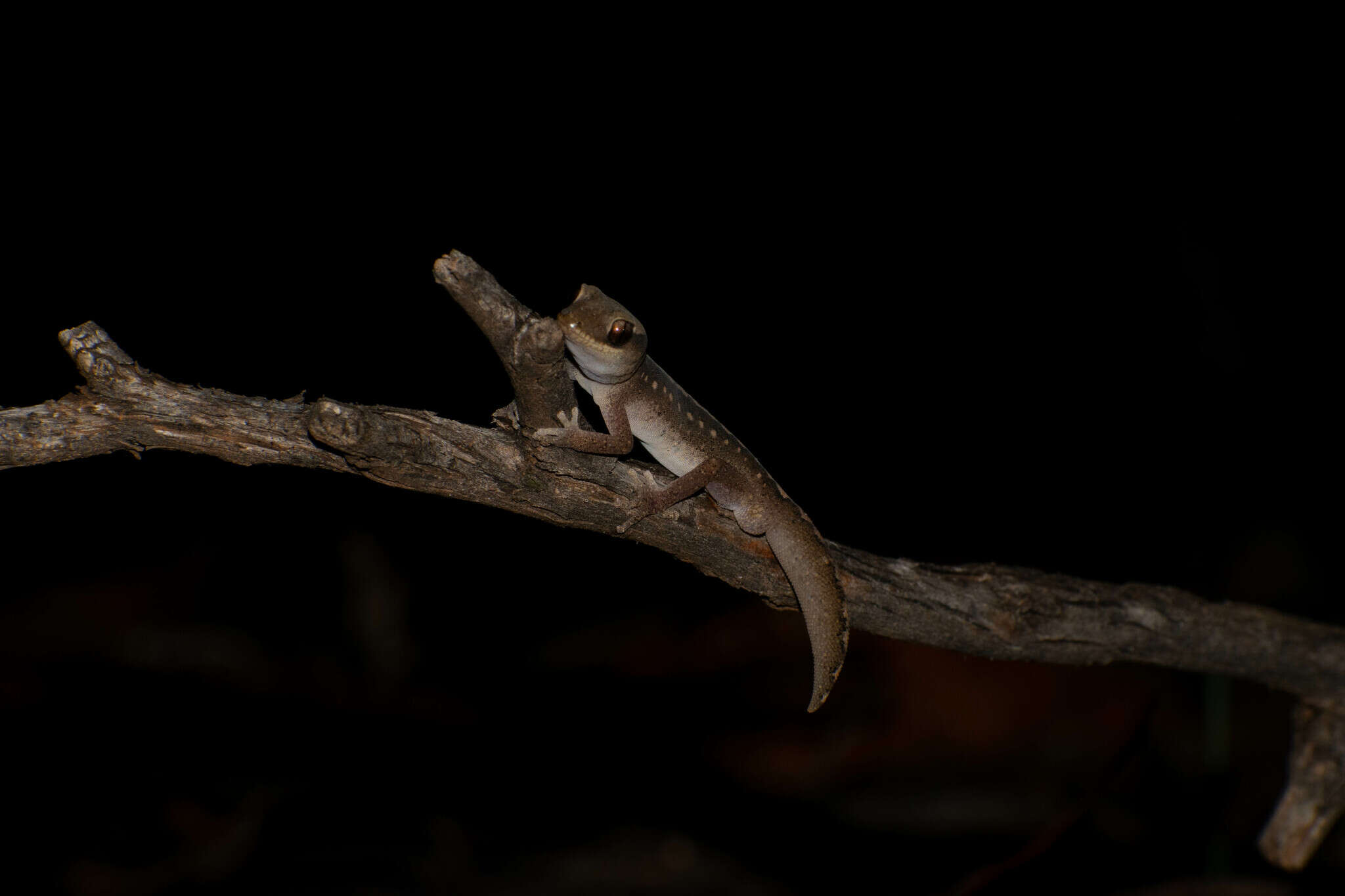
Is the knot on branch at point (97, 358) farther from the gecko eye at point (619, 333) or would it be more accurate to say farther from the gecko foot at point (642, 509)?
the gecko foot at point (642, 509)

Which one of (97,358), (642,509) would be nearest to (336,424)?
(97,358)

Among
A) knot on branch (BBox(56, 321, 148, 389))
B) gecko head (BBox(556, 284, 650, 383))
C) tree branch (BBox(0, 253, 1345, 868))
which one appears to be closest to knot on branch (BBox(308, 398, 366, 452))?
tree branch (BBox(0, 253, 1345, 868))

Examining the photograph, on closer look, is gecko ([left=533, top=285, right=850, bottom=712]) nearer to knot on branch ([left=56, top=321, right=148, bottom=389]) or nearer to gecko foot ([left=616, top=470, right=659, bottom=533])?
gecko foot ([left=616, top=470, right=659, bottom=533])

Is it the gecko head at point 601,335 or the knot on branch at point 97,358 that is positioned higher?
the gecko head at point 601,335

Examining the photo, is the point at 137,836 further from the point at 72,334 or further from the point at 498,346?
the point at 498,346

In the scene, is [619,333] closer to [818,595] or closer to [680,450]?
[680,450]

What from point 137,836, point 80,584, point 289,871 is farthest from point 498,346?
point 80,584

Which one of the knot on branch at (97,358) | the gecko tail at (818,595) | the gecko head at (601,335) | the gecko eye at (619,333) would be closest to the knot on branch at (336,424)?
the knot on branch at (97,358)
